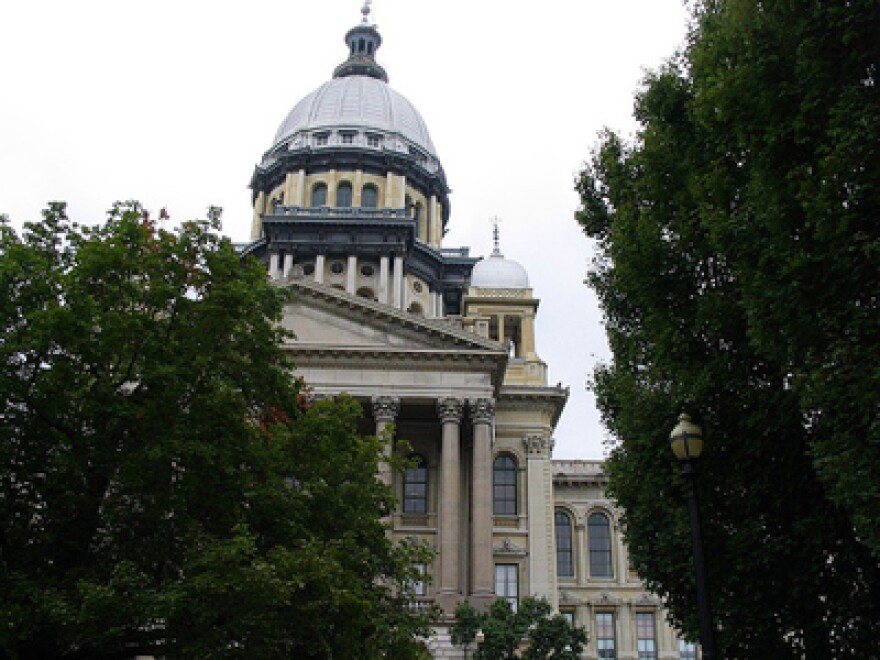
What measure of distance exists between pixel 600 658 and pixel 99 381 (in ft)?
134

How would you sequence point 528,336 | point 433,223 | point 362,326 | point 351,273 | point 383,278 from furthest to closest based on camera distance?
1. point 433,223
2. point 383,278
3. point 351,273
4. point 528,336
5. point 362,326

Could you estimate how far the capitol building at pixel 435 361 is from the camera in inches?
1570

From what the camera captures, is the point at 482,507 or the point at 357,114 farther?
the point at 357,114

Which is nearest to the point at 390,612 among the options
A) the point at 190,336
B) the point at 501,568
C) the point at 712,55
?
the point at 190,336

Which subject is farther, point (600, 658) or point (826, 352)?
point (600, 658)

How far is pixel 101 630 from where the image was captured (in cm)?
1422

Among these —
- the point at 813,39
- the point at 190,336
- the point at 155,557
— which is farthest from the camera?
the point at 190,336

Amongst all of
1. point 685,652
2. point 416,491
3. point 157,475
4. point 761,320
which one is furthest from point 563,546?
point 761,320

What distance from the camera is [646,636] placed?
51531mm

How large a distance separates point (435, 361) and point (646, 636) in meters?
21.8

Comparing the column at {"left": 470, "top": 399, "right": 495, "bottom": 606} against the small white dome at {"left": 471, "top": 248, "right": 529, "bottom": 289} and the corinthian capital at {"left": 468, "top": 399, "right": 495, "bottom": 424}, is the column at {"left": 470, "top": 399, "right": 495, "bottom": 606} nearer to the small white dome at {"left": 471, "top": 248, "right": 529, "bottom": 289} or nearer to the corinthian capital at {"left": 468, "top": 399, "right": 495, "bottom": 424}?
the corinthian capital at {"left": 468, "top": 399, "right": 495, "bottom": 424}

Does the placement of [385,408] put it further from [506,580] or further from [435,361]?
[506,580]

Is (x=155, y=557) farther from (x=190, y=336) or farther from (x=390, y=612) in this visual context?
(x=390, y=612)

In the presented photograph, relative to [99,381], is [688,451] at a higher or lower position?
lower
